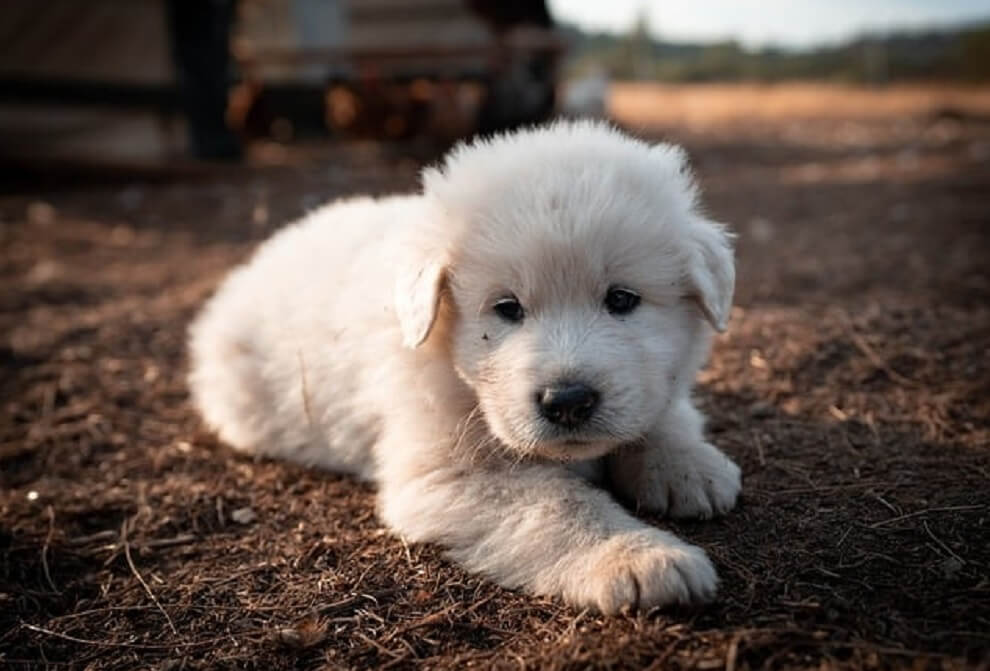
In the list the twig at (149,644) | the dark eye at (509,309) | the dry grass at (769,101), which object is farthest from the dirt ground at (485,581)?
the dry grass at (769,101)

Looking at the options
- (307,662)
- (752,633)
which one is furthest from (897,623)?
(307,662)

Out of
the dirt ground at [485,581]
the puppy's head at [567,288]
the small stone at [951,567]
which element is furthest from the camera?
the puppy's head at [567,288]

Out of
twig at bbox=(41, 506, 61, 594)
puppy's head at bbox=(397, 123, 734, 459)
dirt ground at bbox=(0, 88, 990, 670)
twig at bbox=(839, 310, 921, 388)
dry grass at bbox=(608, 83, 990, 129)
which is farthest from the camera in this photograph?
dry grass at bbox=(608, 83, 990, 129)

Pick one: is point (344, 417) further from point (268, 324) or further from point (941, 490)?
point (941, 490)

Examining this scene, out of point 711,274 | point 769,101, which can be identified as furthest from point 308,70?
point 711,274

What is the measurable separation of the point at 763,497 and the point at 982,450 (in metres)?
1.06

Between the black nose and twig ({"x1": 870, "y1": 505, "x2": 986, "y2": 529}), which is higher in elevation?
the black nose

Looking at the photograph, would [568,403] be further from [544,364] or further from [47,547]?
[47,547]

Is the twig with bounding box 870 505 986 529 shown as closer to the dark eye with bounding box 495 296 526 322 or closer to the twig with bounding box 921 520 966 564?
the twig with bounding box 921 520 966 564

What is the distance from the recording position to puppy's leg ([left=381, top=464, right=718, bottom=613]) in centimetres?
273

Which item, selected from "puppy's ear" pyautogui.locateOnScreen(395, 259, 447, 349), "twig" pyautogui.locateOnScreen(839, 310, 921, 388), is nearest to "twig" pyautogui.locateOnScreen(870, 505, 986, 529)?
"twig" pyautogui.locateOnScreen(839, 310, 921, 388)

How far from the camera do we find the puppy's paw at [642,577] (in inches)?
106

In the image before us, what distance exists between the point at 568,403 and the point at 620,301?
498mm

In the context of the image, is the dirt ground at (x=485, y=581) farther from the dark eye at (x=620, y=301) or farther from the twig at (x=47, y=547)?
the dark eye at (x=620, y=301)
